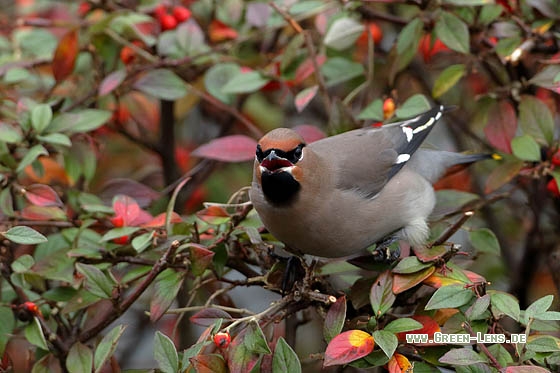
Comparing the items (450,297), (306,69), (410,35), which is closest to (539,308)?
(450,297)

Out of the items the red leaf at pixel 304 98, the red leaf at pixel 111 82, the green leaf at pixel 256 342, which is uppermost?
the red leaf at pixel 111 82

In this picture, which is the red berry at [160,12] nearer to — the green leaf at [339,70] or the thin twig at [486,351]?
the green leaf at [339,70]

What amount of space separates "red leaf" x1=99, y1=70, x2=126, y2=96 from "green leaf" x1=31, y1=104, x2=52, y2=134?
1.17 ft

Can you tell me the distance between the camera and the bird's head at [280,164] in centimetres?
255

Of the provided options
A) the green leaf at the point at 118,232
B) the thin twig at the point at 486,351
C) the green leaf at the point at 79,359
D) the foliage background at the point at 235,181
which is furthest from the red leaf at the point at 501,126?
the green leaf at the point at 79,359

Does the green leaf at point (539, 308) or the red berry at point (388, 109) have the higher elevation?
→ the green leaf at point (539, 308)

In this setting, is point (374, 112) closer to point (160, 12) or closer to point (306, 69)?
point (306, 69)

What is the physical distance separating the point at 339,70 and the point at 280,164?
79 centimetres

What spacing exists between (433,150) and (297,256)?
3.31 ft

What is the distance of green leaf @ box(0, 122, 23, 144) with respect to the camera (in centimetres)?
261

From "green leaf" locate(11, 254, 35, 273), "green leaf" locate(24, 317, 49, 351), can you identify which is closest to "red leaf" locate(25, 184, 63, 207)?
"green leaf" locate(11, 254, 35, 273)

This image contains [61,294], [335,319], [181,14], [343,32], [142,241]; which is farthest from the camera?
[181,14]

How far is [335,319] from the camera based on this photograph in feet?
6.94

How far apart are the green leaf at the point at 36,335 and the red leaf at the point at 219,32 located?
5.26 ft
